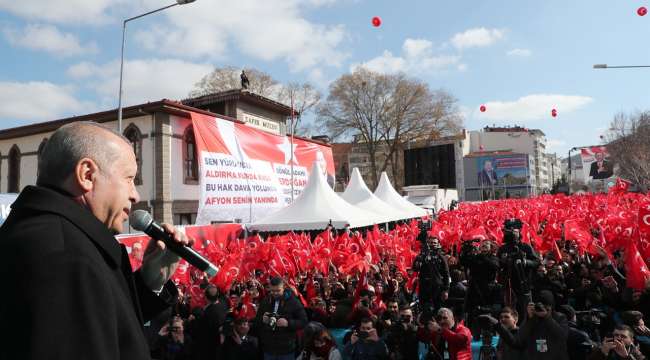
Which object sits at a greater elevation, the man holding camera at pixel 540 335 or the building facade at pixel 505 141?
the building facade at pixel 505 141

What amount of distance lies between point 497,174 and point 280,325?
3500 inches

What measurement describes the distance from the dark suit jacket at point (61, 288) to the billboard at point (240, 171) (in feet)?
49.8

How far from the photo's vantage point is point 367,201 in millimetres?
22328

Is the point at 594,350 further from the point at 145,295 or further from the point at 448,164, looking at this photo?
the point at 448,164

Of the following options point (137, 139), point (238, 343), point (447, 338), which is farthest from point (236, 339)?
point (137, 139)

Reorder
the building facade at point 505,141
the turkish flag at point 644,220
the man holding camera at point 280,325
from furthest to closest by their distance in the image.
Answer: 1. the building facade at point 505,141
2. the turkish flag at point 644,220
3. the man holding camera at point 280,325

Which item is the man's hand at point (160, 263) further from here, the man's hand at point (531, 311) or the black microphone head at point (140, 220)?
the man's hand at point (531, 311)

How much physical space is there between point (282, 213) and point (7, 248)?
1587 cm

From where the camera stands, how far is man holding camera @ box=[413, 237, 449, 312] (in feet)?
27.7

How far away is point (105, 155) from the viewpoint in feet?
4.40

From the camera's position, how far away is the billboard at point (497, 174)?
87.1 m

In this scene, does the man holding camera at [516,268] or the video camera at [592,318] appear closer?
the video camera at [592,318]

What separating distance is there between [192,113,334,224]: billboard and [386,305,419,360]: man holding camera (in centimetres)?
1113

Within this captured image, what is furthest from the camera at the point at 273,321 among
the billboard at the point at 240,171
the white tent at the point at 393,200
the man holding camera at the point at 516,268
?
the white tent at the point at 393,200
